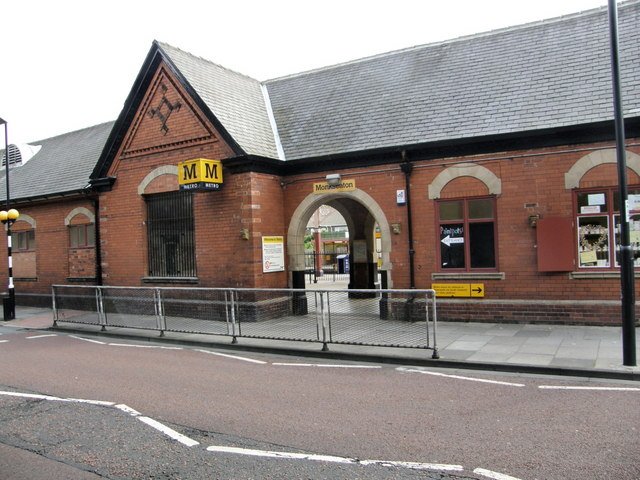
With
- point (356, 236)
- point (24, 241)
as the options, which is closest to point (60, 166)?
point (24, 241)

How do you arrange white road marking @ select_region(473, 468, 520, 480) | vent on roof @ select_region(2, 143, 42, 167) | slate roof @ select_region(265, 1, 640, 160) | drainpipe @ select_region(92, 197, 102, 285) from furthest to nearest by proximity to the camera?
vent on roof @ select_region(2, 143, 42, 167), drainpipe @ select_region(92, 197, 102, 285), slate roof @ select_region(265, 1, 640, 160), white road marking @ select_region(473, 468, 520, 480)

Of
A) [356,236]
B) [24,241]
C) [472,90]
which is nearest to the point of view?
[472,90]

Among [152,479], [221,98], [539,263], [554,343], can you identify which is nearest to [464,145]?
[539,263]

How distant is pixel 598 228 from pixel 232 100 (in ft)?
34.8

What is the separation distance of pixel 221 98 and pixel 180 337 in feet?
23.8

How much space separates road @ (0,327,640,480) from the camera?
14.9 feet

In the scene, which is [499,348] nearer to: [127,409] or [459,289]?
[459,289]

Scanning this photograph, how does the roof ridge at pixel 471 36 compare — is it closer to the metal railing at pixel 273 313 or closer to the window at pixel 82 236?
the metal railing at pixel 273 313

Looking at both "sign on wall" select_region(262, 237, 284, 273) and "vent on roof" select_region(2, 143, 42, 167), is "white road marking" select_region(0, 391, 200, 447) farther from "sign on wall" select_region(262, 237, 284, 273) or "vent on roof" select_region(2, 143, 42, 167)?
"vent on roof" select_region(2, 143, 42, 167)

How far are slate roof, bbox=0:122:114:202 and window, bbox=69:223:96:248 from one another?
1.38m

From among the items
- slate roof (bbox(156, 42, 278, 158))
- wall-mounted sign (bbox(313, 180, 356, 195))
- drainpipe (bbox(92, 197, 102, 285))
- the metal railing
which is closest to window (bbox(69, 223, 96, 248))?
drainpipe (bbox(92, 197, 102, 285))

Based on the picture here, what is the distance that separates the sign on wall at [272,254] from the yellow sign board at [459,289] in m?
4.38

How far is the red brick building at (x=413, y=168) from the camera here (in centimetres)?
1138

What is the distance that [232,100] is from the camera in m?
15.6
